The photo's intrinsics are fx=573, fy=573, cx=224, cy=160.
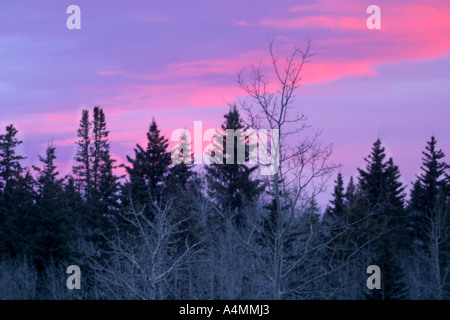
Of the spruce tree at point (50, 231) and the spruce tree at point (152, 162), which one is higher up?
the spruce tree at point (152, 162)

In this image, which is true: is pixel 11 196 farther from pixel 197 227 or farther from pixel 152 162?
pixel 197 227

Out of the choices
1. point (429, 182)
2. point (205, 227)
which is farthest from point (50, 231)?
point (429, 182)

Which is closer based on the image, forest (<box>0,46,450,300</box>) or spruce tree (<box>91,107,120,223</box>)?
forest (<box>0,46,450,300</box>)

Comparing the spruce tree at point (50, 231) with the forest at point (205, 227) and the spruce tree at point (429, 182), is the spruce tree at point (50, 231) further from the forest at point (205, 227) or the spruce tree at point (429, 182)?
the spruce tree at point (429, 182)

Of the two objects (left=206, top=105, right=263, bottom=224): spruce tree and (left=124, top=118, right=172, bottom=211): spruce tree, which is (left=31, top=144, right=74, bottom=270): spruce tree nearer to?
(left=124, top=118, right=172, bottom=211): spruce tree

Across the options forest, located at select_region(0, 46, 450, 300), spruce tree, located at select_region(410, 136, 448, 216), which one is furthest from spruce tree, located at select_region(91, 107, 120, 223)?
spruce tree, located at select_region(410, 136, 448, 216)

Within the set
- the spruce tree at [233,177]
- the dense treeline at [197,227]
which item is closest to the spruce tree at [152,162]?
the dense treeline at [197,227]

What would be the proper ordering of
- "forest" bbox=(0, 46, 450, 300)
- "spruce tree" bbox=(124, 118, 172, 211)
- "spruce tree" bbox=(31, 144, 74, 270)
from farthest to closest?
"spruce tree" bbox=(124, 118, 172, 211), "spruce tree" bbox=(31, 144, 74, 270), "forest" bbox=(0, 46, 450, 300)

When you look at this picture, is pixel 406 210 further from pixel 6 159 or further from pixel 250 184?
pixel 6 159

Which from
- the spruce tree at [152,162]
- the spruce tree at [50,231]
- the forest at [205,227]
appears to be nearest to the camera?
the forest at [205,227]

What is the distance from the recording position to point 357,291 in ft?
110
